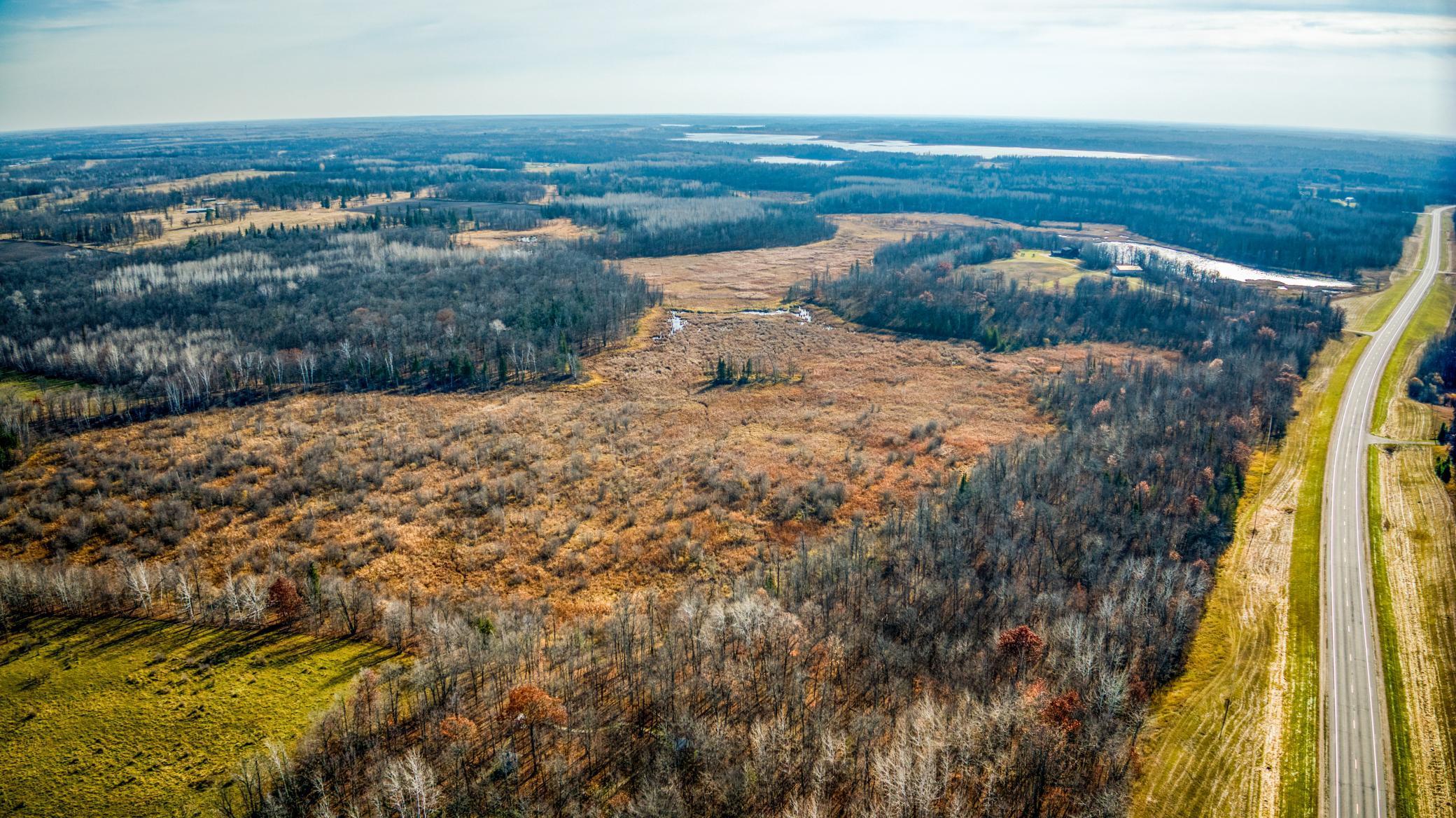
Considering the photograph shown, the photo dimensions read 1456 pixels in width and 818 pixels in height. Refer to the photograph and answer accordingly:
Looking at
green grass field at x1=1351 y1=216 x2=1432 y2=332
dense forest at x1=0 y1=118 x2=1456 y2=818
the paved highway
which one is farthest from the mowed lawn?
green grass field at x1=1351 y1=216 x2=1432 y2=332

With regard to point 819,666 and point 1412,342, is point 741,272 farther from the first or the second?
point 819,666

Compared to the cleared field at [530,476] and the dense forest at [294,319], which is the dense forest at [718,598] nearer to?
the dense forest at [294,319]

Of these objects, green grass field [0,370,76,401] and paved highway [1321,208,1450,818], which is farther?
green grass field [0,370,76,401]

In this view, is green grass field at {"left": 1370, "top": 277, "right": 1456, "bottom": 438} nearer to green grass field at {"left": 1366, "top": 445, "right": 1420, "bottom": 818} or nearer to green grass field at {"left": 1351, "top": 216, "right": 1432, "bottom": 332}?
green grass field at {"left": 1351, "top": 216, "right": 1432, "bottom": 332}

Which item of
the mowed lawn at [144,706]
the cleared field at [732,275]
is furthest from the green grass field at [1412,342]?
the mowed lawn at [144,706]

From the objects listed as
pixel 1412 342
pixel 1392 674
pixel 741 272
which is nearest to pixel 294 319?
pixel 741 272
